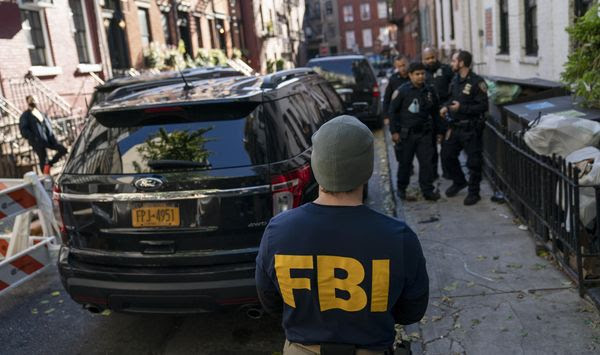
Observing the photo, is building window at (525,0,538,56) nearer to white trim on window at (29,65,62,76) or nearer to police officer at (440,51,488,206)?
police officer at (440,51,488,206)

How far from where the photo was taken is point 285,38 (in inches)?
1778

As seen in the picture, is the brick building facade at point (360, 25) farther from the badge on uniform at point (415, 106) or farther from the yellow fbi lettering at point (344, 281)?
the yellow fbi lettering at point (344, 281)

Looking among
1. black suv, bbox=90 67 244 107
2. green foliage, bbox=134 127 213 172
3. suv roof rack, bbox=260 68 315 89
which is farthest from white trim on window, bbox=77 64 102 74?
green foliage, bbox=134 127 213 172

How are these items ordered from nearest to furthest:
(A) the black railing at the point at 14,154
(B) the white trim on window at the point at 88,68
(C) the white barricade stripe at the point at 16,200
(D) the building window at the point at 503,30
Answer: (C) the white barricade stripe at the point at 16,200 < (A) the black railing at the point at 14,154 < (D) the building window at the point at 503,30 < (B) the white trim on window at the point at 88,68

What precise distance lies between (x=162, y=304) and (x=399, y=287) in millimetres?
2206

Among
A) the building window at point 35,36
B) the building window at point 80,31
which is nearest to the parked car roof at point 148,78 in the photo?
the building window at point 35,36

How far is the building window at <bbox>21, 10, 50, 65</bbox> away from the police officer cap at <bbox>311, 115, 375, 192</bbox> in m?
13.6

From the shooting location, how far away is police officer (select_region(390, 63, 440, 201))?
278 inches

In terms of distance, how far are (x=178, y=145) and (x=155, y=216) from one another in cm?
50

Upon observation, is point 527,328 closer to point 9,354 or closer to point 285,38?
point 9,354

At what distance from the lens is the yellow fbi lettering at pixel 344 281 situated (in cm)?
194

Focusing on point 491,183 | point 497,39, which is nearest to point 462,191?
point 491,183

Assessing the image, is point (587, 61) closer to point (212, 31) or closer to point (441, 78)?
point (441, 78)

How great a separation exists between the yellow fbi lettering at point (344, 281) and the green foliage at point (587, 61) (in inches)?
173
